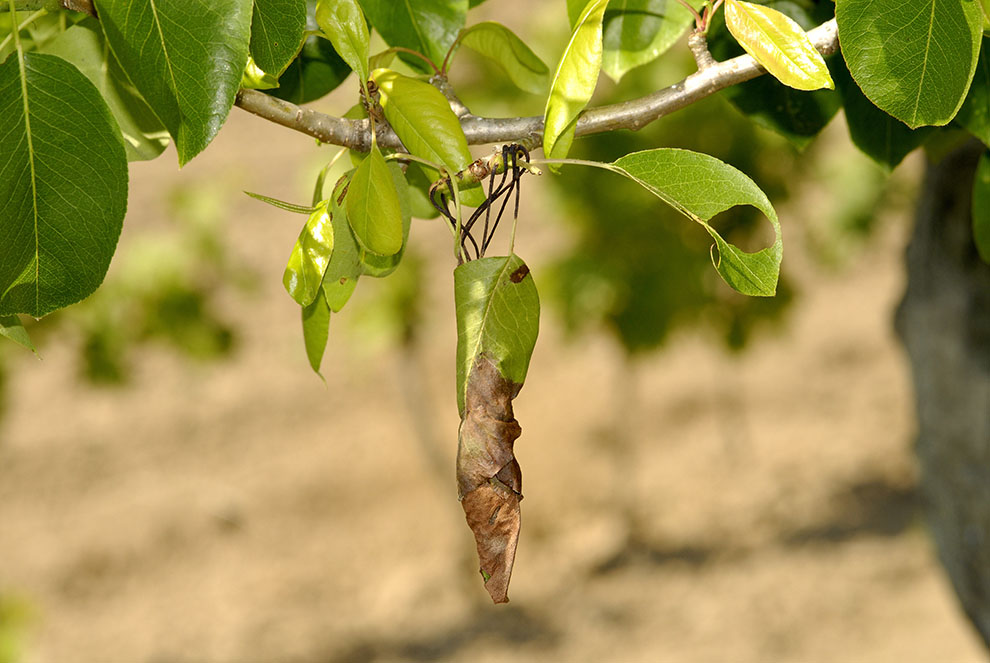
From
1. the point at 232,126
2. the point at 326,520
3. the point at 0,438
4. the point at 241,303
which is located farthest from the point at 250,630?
the point at 232,126

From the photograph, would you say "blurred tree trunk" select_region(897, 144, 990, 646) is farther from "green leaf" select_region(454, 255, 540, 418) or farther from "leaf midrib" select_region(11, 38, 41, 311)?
"leaf midrib" select_region(11, 38, 41, 311)

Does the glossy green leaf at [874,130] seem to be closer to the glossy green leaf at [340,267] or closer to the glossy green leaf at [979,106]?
the glossy green leaf at [979,106]

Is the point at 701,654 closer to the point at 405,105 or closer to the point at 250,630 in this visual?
the point at 250,630

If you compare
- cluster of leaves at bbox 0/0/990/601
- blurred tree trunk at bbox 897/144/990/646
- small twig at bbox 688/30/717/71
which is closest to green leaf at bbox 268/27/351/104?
cluster of leaves at bbox 0/0/990/601

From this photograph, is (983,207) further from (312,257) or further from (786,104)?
(312,257)

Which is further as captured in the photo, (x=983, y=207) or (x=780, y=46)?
(x=983, y=207)

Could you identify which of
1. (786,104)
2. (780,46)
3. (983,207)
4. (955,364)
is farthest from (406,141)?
(955,364)

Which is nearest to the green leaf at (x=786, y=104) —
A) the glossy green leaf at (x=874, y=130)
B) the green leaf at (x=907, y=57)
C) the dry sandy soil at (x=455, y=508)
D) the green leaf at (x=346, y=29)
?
the glossy green leaf at (x=874, y=130)
